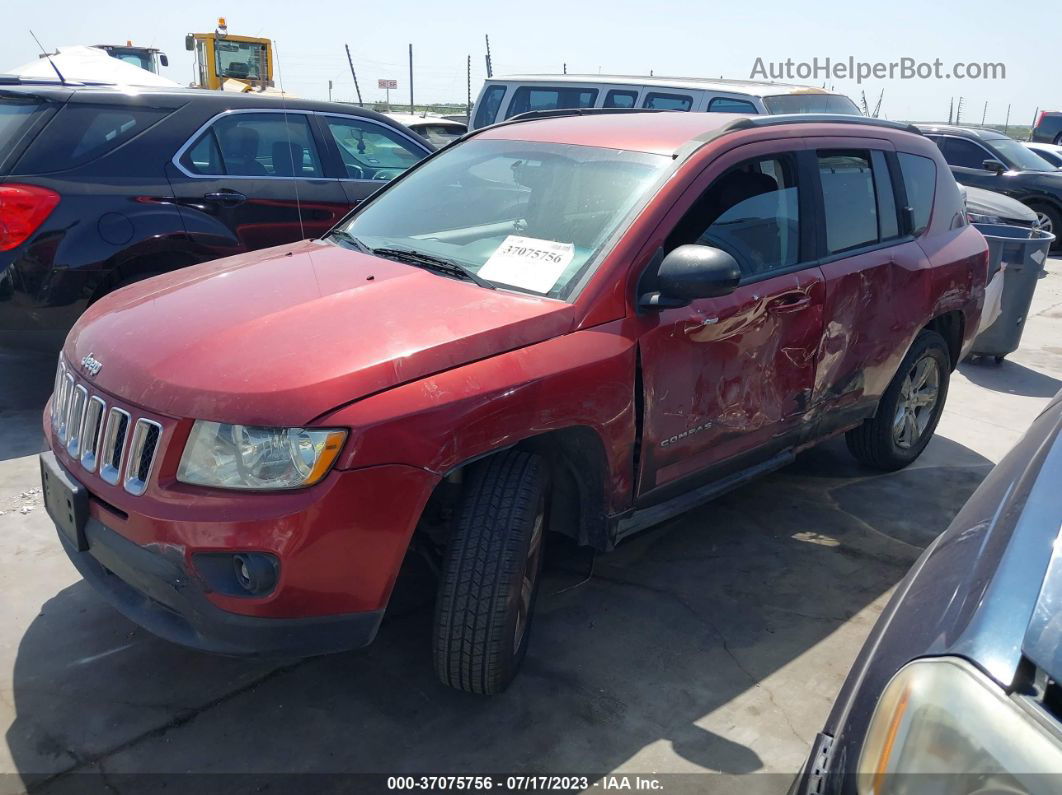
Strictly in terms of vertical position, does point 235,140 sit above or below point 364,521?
above

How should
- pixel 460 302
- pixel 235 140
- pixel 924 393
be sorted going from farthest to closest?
pixel 235 140, pixel 924 393, pixel 460 302

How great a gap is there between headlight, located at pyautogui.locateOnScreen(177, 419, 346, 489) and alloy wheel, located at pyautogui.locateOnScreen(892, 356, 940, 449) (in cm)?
327

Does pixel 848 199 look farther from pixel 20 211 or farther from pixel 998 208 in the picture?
pixel 998 208

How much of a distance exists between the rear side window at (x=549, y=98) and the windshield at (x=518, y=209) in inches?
219

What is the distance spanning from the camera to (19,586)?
3438 millimetres

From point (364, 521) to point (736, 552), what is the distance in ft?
6.76

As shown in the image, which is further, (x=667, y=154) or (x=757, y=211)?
(x=757, y=211)

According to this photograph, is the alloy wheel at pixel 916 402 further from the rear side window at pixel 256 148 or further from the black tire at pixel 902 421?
the rear side window at pixel 256 148

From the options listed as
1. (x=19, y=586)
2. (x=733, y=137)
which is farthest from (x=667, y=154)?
(x=19, y=586)

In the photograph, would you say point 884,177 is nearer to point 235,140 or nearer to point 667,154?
point 667,154

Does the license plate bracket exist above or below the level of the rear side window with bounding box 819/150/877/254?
below

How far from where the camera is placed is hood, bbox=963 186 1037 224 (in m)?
8.04

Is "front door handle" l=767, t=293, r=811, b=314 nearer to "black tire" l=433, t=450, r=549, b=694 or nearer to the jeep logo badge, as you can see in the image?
"black tire" l=433, t=450, r=549, b=694

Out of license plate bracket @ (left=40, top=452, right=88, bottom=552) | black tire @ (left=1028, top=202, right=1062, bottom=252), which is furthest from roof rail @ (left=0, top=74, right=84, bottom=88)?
black tire @ (left=1028, top=202, right=1062, bottom=252)
